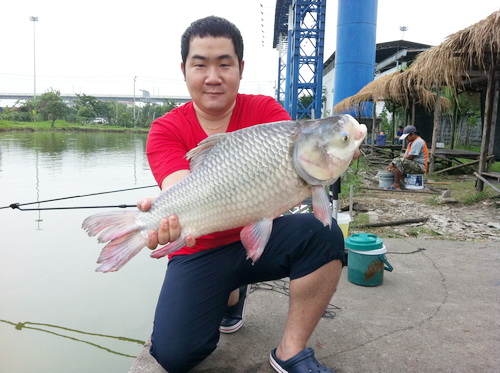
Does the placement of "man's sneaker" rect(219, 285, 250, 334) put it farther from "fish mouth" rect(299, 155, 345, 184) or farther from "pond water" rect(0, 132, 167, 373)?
"fish mouth" rect(299, 155, 345, 184)

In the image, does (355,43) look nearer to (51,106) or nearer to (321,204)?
(321,204)

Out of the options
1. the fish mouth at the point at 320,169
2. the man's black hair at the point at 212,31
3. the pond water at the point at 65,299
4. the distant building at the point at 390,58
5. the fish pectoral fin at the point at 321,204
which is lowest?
the pond water at the point at 65,299

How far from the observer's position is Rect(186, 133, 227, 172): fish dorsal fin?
1.67 m

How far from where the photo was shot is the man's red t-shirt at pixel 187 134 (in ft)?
6.47

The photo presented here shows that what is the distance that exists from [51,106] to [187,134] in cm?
5203

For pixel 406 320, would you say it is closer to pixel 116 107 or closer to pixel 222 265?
pixel 222 265

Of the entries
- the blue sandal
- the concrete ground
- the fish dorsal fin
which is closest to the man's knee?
the concrete ground

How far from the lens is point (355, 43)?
21156 mm

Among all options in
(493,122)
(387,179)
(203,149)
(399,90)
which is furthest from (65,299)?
(399,90)

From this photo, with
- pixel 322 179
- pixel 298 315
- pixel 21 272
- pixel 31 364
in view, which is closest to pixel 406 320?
pixel 298 315

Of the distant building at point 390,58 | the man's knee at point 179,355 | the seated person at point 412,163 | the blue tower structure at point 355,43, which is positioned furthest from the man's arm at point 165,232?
the distant building at point 390,58

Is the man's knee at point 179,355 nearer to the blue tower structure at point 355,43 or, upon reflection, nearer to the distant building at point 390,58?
the blue tower structure at point 355,43

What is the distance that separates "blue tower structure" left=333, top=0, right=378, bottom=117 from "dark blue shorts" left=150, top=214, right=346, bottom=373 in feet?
65.5

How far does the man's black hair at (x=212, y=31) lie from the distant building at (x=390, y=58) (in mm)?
20539
